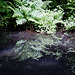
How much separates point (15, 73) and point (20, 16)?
3.59 m

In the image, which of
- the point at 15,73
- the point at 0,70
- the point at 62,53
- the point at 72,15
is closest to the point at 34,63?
the point at 15,73

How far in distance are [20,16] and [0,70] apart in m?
3.47

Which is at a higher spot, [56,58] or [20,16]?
[20,16]

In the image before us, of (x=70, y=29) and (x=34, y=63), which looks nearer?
(x=34, y=63)

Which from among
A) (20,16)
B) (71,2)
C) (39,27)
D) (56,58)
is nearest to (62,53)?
(56,58)

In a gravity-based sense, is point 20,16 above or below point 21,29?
above

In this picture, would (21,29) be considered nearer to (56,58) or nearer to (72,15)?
(72,15)

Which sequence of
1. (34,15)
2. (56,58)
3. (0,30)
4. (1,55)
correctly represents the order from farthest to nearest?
(0,30) → (34,15) → (1,55) → (56,58)

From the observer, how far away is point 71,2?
6.07m

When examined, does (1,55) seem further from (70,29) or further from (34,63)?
(70,29)

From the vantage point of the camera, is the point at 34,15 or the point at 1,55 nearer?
the point at 1,55

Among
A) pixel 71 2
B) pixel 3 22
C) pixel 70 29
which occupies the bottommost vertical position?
pixel 70 29

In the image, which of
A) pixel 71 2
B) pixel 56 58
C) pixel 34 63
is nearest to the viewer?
pixel 34 63

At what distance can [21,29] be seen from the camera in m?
5.57
